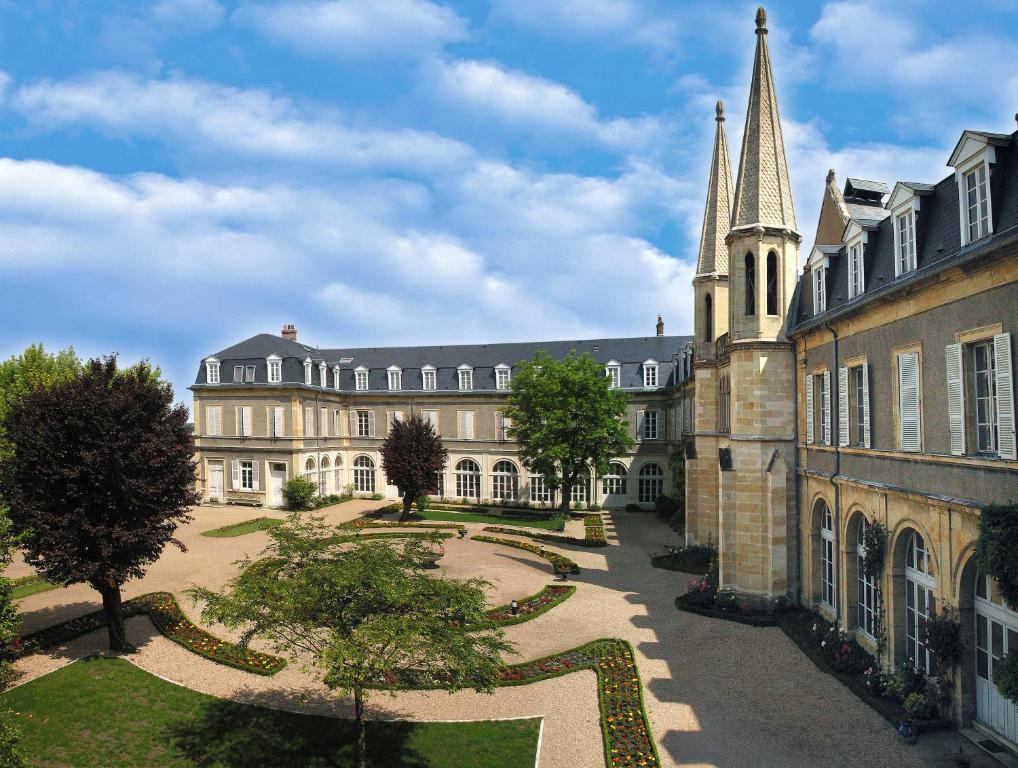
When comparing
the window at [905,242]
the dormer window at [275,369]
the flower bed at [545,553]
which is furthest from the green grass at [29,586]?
the window at [905,242]

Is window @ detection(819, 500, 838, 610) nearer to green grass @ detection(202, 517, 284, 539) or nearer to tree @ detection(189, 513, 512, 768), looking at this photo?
tree @ detection(189, 513, 512, 768)

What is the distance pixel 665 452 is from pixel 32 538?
3384cm

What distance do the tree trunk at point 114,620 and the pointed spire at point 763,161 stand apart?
67.2 ft

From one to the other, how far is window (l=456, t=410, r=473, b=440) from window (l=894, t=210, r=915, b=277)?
32649mm

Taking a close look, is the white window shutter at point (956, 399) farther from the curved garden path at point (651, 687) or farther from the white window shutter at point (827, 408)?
the curved garden path at point (651, 687)

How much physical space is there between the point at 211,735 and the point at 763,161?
20580mm

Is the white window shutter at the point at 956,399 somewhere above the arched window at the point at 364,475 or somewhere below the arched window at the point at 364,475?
above

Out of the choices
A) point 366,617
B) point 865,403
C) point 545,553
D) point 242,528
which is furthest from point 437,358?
point 366,617

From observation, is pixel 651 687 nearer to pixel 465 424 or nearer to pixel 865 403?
pixel 865 403

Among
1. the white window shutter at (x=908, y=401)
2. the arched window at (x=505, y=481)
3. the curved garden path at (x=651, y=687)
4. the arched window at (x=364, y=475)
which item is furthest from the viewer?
the arched window at (x=364, y=475)

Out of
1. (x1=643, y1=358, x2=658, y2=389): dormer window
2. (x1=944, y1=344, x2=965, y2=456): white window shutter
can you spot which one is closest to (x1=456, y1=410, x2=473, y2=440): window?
(x1=643, y1=358, x2=658, y2=389): dormer window

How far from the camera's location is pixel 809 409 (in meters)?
18.1

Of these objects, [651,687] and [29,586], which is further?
[29,586]

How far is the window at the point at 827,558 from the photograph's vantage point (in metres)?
16.9
